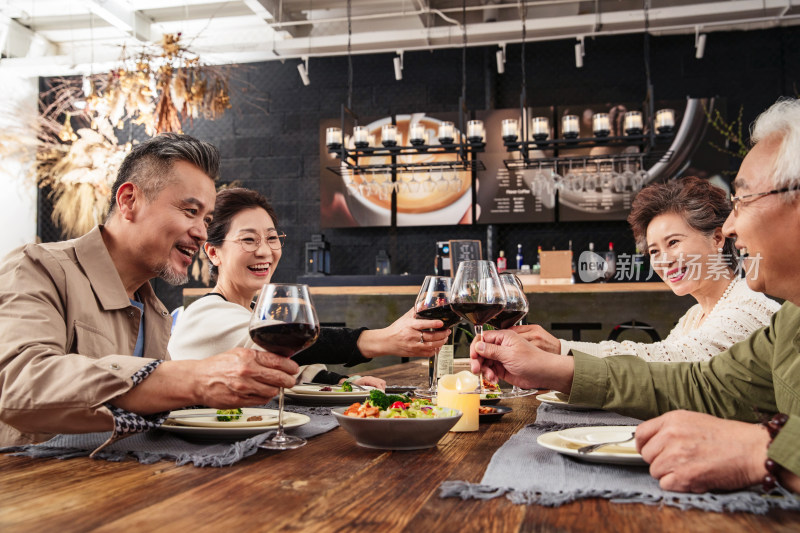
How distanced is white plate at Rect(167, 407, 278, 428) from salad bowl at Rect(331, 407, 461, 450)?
172 millimetres

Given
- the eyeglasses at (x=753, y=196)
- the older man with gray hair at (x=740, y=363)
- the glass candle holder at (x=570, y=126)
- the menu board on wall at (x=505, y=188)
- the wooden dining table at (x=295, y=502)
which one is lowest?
the wooden dining table at (x=295, y=502)

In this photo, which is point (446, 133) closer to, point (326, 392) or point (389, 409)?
point (326, 392)

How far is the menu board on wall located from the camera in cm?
643

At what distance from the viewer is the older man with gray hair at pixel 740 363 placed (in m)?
1.28

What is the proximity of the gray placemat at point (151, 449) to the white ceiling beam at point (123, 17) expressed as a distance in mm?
5720

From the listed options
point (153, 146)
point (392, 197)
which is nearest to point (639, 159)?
point (392, 197)

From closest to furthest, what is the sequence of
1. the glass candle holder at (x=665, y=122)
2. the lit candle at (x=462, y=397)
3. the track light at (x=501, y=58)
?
1. the lit candle at (x=462, y=397)
2. the glass candle holder at (x=665, y=122)
3. the track light at (x=501, y=58)

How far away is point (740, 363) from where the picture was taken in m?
1.50

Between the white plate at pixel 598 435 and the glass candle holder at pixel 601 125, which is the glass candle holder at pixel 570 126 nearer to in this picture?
the glass candle holder at pixel 601 125

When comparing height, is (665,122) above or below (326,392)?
above

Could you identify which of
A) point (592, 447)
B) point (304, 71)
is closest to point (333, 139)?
point (304, 71)

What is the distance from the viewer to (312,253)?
6621 millimetres

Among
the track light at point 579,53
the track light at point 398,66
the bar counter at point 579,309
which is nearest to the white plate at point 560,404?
the bar counter at point 579,309

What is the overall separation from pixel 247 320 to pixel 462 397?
88 cm
